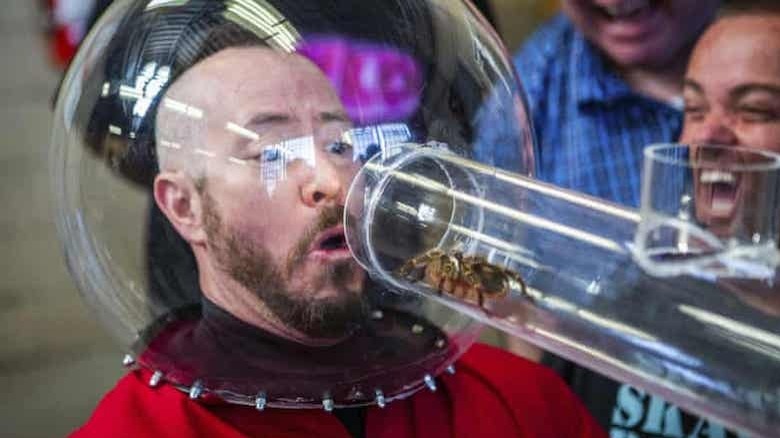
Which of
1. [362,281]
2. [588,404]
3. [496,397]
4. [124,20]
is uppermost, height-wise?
[124,20]

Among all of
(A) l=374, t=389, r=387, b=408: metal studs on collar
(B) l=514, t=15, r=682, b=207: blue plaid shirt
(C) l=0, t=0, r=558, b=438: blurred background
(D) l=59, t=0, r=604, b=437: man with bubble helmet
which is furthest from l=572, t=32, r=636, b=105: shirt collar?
(C) l=0, t=0, r=558, b=438: blurred background

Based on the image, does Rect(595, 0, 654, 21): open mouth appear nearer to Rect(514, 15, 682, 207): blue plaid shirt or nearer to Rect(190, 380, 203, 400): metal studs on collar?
Rect(514, 15, 682, 207): blue plaid shirt

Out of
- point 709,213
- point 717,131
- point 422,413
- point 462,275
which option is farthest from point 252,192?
point 717,131

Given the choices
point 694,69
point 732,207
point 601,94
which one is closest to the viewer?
point 732,207

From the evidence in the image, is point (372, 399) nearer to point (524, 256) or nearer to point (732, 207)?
point (524, 256)

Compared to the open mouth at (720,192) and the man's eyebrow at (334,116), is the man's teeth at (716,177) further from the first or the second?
the man's eyebrow at (334,116)

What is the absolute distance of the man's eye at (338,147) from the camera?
63 cm

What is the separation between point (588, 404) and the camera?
1131 mm

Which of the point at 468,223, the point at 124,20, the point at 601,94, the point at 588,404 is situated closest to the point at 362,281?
the point at 468,223

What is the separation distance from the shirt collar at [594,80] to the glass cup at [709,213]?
1.39 ft

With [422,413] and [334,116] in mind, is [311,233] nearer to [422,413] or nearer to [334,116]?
[334,116]

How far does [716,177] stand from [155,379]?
390 millimetres

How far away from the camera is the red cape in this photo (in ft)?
2.39

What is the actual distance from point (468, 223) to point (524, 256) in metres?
0.04
